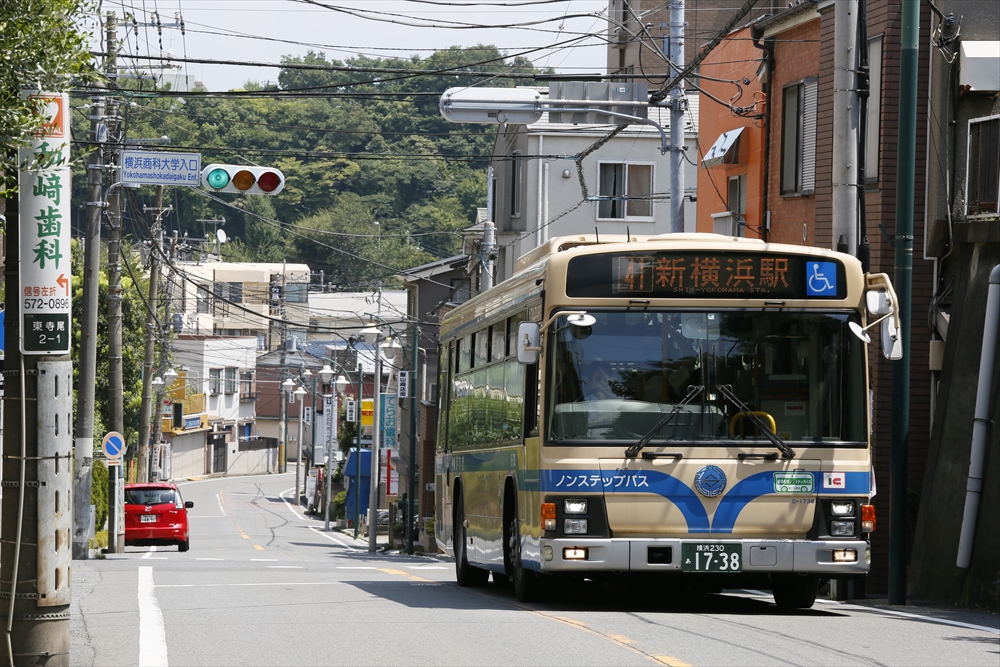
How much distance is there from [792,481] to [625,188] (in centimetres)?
3048

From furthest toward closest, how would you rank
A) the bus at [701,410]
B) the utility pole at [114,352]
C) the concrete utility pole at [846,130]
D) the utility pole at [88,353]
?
1. the utility pole at [114,352]
2. the utility pole at [88,353]
3. the concrete utility pole at [846,130]
4. the bus at [701,410]

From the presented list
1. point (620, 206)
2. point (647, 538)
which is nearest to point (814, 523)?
point (647, 538)

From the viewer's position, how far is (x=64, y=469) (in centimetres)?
816

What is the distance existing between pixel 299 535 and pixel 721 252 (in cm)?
4048

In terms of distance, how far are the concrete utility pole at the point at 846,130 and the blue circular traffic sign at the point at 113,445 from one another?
65.3ft

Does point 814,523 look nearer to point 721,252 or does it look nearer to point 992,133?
point 721,252

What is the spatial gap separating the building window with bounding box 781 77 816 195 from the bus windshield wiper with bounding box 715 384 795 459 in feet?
34.4

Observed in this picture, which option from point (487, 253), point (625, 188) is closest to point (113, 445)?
point (487, 253)

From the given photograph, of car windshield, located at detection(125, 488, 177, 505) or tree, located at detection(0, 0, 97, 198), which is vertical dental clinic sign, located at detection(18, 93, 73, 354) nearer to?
tree, located at detection(0, 0, 97, 198)

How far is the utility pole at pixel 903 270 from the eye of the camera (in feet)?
47.8

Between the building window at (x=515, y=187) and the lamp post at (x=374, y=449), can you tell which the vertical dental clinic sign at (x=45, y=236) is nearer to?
the lamp post at (x=374, y=449)

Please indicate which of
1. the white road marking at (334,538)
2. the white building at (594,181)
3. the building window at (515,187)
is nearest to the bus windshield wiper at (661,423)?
the white building at (594,181)

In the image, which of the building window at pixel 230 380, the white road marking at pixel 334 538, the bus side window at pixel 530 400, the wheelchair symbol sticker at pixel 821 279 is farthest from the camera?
the building window at pixel 230 380

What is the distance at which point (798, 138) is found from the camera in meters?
22.6
